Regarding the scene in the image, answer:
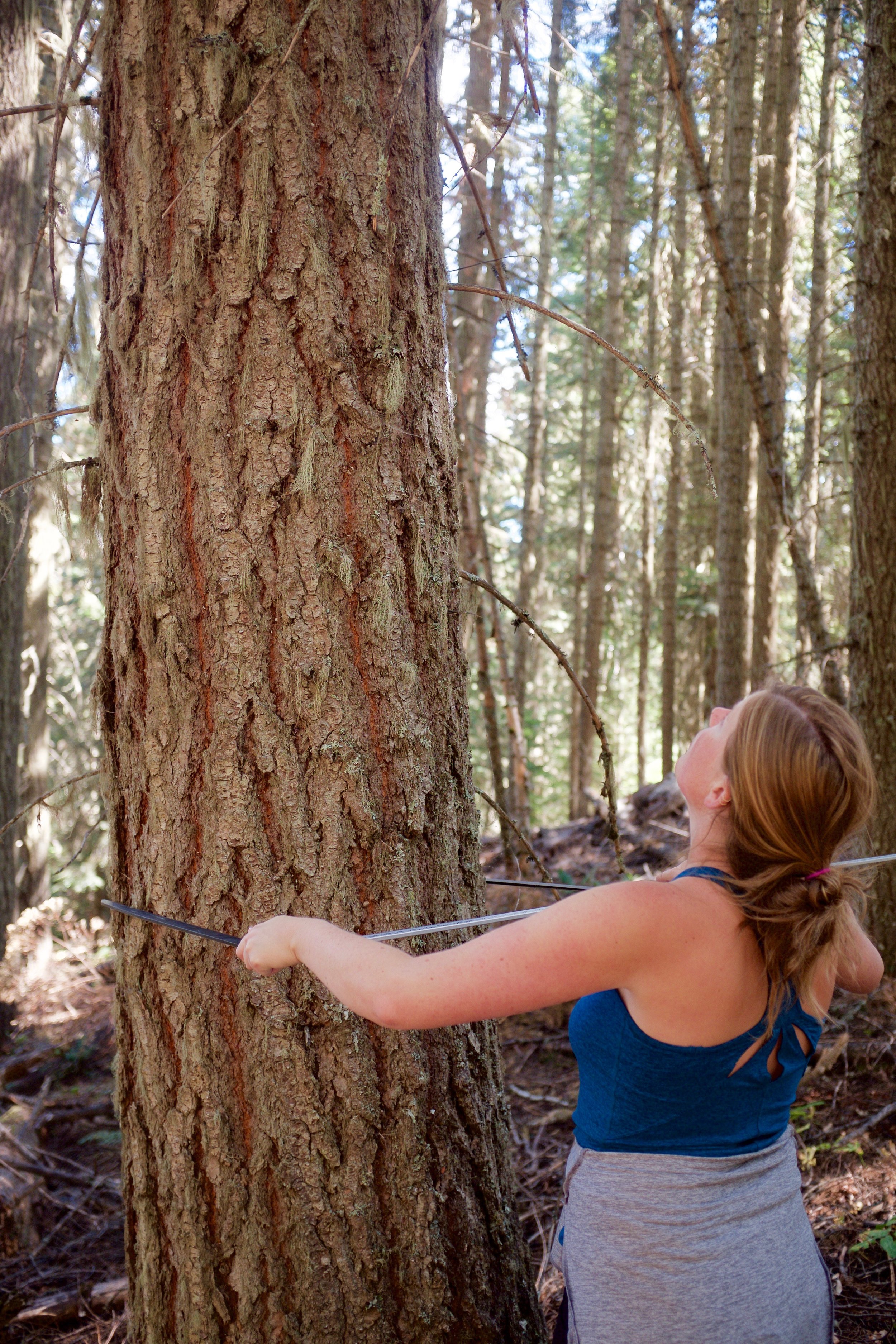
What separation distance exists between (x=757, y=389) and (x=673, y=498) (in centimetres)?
786

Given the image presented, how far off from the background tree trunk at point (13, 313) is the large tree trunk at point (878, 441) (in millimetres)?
4467

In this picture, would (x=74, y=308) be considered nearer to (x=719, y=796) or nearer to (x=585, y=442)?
(x=719, y=796)

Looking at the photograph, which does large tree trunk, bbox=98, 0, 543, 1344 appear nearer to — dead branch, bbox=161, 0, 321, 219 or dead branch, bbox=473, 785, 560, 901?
dead branch, bbox=161, 0, 321, 219

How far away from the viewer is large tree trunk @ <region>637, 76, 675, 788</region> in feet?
39.8

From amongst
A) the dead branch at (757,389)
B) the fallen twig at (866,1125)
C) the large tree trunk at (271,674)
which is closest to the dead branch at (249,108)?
the large tree trunk at (271,674)

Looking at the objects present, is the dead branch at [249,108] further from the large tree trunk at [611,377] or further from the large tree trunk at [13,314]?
the large tree trunk at [611,377]

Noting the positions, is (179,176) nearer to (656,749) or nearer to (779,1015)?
(779,1015)

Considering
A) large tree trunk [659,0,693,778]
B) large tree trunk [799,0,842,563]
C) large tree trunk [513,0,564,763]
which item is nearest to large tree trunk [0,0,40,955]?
large tree trunk [513,0,564,763]

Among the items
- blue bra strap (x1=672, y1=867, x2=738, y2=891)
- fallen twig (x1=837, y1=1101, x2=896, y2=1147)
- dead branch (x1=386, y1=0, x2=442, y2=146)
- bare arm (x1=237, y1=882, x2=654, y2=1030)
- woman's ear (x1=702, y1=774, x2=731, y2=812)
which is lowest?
fallen twig (x1=837, y1=1101, x2=896, y2=1147)

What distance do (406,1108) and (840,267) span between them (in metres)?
18.4

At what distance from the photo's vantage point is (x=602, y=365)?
37.5 ft

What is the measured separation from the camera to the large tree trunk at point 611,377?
34.2ft

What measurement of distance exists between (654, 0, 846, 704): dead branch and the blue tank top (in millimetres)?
3418

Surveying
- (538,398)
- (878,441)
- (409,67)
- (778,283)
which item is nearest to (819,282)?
(778,283)
